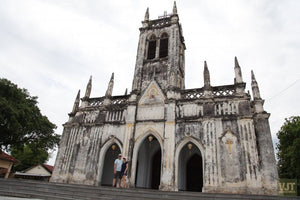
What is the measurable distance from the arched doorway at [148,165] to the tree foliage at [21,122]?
788cm

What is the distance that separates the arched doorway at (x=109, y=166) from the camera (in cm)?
1631

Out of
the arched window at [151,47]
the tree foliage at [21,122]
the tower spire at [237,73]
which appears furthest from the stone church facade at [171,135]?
the tree foliage at [21,122]

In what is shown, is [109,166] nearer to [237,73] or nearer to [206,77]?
[206,77]

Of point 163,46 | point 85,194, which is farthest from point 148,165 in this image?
point 163,46

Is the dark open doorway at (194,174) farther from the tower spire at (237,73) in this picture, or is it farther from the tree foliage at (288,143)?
the tree foliage at (288,143)

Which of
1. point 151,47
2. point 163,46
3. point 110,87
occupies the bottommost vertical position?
point 110,87

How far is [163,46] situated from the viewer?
19.6m

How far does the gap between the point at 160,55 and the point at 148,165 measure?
9.81 m

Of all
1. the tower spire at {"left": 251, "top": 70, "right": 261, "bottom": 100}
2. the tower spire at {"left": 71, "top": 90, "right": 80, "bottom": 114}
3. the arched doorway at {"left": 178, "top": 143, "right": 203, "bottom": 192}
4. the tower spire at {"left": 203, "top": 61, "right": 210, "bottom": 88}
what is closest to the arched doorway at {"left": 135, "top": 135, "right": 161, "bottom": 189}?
the arched doorway at {"left": 178, "top": 143, "right": 203, "bottom": 192}

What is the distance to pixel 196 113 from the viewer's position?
47.1ft

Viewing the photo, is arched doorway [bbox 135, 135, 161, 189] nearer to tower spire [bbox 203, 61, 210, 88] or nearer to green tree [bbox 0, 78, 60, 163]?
tower spire [bbox 203, 61, 210, 88]

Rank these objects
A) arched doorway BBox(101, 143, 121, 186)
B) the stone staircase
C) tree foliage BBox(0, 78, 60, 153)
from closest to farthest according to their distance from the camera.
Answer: the stone staircase < tree foliage BBox(0, 78, 60, 153) < arched doorway BBox(101, 143, 121, 186)

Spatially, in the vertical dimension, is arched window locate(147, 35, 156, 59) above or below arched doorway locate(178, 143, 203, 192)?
above

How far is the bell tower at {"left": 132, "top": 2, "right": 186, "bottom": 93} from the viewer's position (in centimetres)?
1728
